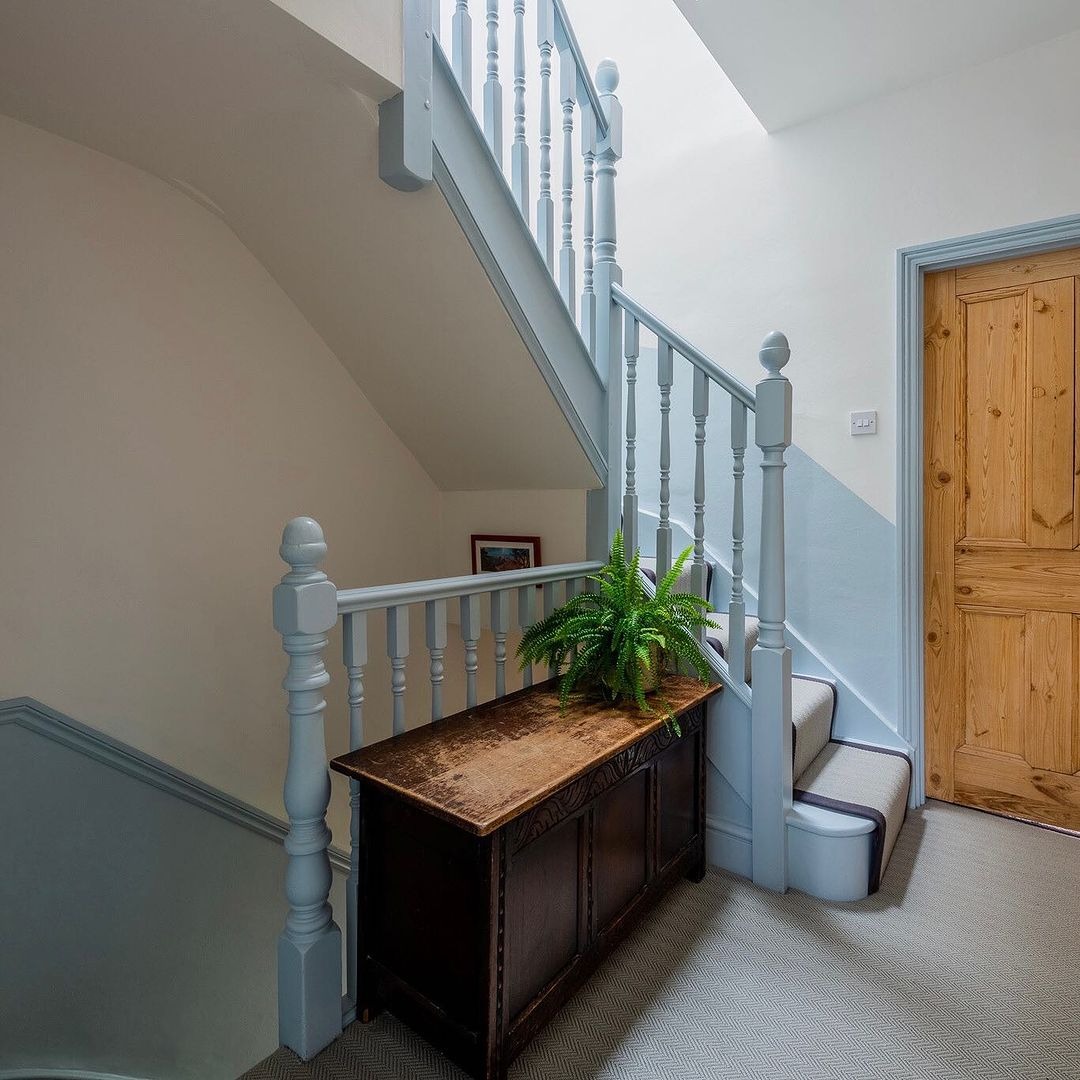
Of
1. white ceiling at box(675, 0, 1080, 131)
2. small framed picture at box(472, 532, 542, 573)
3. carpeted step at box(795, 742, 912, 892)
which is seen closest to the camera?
carpeted step at box(795, 742, 912, 892)

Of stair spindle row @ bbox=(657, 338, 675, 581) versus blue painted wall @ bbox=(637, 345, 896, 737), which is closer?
stair spindle row @ bbox=(657, 338, 675, 581)

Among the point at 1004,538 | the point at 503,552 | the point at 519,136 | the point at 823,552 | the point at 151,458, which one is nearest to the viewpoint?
the point at 519,136

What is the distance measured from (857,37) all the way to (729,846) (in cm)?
261

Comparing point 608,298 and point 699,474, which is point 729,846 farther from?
point 608,298

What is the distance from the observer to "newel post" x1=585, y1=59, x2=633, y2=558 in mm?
2121

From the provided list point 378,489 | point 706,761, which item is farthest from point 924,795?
point 378,489

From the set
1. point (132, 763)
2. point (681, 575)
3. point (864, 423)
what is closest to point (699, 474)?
point (681, 575)

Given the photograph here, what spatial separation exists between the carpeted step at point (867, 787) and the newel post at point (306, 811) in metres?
1.41

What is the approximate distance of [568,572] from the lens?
2031 mm

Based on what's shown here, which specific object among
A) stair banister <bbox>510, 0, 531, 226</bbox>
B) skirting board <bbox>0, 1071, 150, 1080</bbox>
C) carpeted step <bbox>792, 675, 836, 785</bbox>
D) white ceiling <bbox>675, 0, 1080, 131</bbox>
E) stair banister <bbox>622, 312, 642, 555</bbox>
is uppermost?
white ceiling <bbox>675, 0, 1080, 131</bbox>

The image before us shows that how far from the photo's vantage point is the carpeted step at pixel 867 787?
6.15 feet

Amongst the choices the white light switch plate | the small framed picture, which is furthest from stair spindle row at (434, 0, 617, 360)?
the white light switch plate

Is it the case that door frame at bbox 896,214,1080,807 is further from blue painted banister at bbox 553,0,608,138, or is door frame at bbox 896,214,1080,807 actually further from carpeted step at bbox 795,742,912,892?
blue painted banister at bbox 553,0,608,138

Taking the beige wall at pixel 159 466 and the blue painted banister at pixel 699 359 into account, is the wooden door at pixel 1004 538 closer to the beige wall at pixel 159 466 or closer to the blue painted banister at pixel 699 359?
the blue painted banister at pixel 699 359
